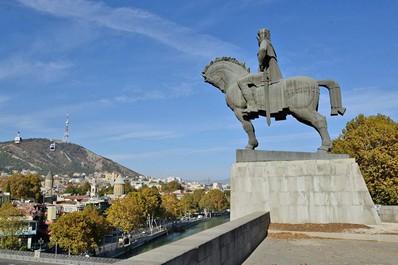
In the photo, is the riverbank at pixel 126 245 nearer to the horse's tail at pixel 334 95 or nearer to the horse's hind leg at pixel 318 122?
the horse's hind leg at pixel 318 122

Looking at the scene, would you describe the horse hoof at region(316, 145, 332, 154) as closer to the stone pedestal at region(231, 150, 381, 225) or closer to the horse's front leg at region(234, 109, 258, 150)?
the stone pedestal at region(231, 150, 381, 225)

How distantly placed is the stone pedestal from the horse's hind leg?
421mm

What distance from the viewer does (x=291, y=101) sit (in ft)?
35.8

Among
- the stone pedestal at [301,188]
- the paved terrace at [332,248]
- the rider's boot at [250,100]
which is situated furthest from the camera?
the rider's boot at [250,100]

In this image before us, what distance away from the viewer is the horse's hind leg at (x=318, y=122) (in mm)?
10680

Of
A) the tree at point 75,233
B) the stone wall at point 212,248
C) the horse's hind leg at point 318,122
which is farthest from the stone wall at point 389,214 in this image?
the tree at point 75,233

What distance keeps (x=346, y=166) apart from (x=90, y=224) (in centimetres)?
4455

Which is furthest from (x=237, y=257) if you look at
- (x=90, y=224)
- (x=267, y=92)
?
(x=90, y=224)

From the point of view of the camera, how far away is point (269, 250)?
764cm

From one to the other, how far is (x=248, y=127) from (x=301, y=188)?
292 cm

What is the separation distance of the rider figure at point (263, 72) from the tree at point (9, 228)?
1950 inches

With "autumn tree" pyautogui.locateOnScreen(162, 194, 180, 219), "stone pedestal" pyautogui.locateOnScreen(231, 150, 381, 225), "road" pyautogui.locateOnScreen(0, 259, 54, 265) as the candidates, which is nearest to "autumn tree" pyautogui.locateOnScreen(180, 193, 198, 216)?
"autumn tree" pyautogui.locateOnScreen(162, 194, 180, 219)

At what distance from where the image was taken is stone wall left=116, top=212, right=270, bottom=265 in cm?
349

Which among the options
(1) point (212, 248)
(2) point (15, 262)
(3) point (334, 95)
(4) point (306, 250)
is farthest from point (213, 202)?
(1) point (212, 248)
